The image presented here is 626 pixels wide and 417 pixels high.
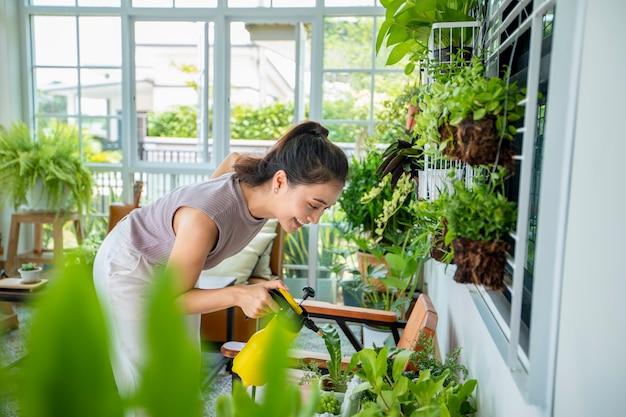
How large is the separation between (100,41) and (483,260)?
4.42 meters

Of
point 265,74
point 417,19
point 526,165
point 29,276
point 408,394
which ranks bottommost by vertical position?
point 29,276

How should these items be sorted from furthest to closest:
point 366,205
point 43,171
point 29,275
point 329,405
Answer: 1. point 43,171
2. point 366,205
3. point 29,275
4. point 329,405

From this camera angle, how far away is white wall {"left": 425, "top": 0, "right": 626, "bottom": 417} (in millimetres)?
675

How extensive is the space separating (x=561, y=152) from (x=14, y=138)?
4298mm

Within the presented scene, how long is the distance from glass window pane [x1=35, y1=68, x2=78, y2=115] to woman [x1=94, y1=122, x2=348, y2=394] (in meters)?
3.33

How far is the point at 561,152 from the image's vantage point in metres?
0.76

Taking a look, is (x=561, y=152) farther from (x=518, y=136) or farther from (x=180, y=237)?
(x=180, y=237)

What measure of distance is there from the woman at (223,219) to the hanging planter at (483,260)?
26.0 inches

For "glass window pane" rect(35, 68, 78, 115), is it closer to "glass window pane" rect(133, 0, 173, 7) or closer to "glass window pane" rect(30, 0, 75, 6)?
"glass window pane" rect(30, 0, 75, 6)

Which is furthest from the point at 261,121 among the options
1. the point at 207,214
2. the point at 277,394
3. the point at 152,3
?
the point at 277,394

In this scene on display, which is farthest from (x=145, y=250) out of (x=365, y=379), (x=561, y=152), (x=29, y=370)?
(x=29, y=370)

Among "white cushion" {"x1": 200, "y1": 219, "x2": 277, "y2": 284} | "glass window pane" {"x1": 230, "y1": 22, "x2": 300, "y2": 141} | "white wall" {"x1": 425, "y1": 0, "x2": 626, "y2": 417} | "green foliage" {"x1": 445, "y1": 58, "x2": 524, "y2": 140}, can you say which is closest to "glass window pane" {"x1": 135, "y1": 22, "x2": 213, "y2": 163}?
"glass window pane" {"x1": 230, "y1": 22, "x2": 300, "y2": 141}

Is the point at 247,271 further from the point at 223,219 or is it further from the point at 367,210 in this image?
the point at 223,219

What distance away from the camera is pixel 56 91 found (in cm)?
464
